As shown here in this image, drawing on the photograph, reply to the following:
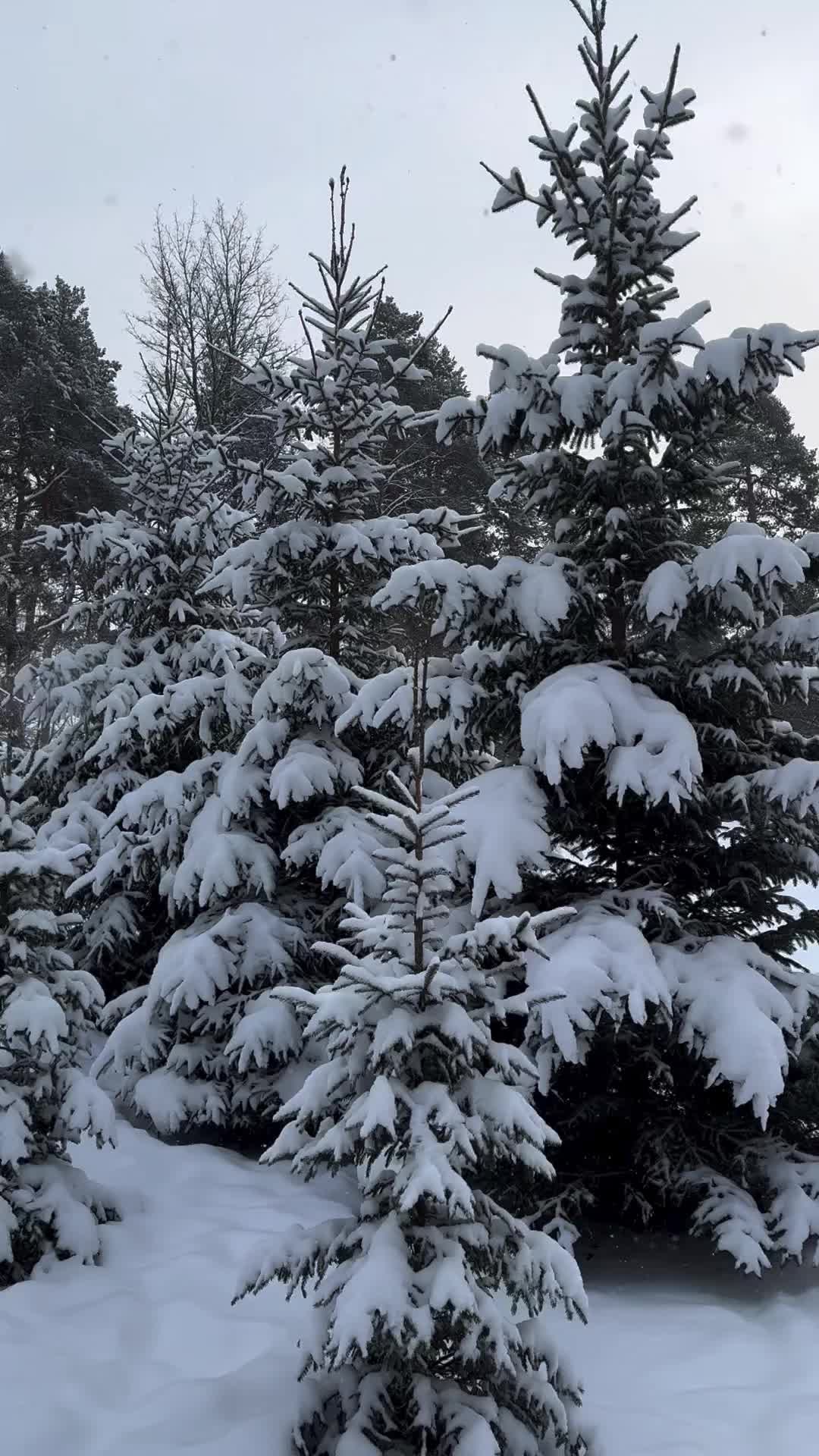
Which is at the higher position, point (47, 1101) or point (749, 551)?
point (749, 551)

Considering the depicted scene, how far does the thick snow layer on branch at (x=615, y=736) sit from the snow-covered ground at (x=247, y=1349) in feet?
8.17

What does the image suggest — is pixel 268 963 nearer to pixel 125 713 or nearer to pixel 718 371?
pixel 125 713

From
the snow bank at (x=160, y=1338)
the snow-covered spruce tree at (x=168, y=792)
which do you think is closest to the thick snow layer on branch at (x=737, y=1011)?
the snow bank at (x=160, y=1338)

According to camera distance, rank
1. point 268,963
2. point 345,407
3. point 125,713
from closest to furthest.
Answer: point 268,963 → point 345,407 → point 125,713

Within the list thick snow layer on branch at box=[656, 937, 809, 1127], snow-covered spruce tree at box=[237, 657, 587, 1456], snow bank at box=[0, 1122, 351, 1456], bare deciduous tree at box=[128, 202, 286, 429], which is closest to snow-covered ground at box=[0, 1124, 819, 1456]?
snow bank at box=[0, 1122, 351, 1456]

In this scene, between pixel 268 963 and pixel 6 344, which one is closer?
pixel 268 963

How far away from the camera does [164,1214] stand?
5828mm

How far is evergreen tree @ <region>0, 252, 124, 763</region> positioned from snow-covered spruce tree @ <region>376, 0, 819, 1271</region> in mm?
16542

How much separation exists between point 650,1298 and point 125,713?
21.5ft

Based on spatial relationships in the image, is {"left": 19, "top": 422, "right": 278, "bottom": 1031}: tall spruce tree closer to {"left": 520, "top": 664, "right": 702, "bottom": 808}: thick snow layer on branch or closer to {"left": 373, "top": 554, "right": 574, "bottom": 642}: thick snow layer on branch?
{"left": 373, "top": 554, "right": 574, "bottom": 642}: thick snow layer on branch

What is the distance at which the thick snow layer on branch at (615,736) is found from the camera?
16.3 ft

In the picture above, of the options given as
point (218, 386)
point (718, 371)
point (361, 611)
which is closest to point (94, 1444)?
point (718, 371)

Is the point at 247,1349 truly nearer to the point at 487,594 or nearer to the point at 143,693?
the point at 487,594

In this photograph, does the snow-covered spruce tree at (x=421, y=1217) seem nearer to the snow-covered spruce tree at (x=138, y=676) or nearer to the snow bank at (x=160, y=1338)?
the snow bank at (x=160, y=1338)
